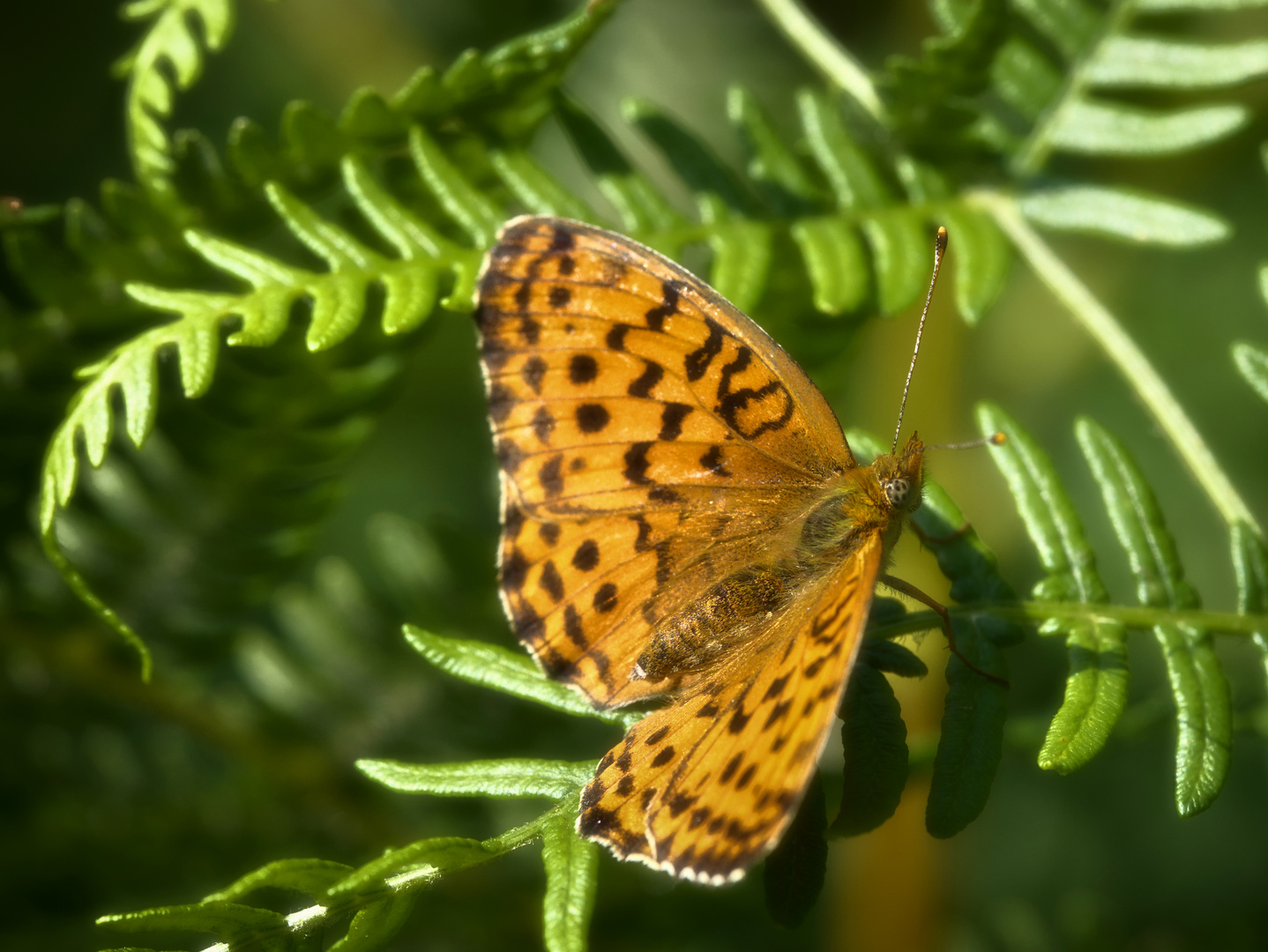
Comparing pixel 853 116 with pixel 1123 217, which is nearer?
pixel 1123 217

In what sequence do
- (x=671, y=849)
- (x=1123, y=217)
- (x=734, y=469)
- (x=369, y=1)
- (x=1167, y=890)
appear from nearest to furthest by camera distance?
(x=671, y=849), (x=734, y=469), (x=1123, y=217), (x=1167, y=890), (x=369, y=1)

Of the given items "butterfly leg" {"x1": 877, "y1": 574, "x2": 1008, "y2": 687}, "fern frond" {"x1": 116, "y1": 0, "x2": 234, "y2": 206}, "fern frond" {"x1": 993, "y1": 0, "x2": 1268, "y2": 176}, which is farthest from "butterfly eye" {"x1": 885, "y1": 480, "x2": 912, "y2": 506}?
"fern frond" {"x1": 116, "y1": 0, "x2": 234, "y2": 206}

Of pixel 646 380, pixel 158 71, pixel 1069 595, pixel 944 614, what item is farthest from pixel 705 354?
pixel 158 71

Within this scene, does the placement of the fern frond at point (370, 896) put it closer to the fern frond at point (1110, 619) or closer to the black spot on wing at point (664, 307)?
the fern frond at point (1110, 619)

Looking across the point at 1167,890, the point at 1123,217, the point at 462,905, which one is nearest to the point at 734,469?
the point at 1123,217

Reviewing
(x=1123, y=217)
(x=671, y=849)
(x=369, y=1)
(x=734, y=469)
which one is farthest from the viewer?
(x=369, y=1)

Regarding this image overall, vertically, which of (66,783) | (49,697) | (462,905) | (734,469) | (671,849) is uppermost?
(49,697)

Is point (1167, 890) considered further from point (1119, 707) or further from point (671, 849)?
point (671, 849)

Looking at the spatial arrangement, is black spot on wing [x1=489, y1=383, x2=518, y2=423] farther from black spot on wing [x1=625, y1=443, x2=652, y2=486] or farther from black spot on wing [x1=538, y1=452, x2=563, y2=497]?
black spot on wing [x1=625, y1=443, x2=652, y2=486]
